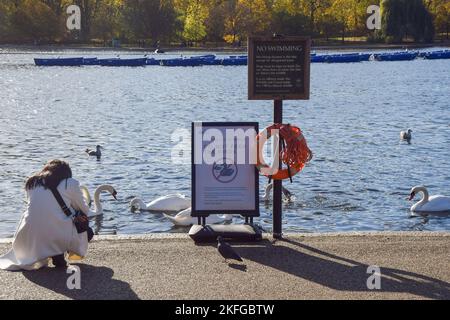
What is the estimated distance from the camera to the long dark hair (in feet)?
29.2

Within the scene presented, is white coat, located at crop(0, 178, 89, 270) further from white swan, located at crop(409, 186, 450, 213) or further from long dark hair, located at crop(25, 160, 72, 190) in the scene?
white swan, located at crop(409, 186, 450, 213)

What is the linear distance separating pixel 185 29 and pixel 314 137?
80.4 m

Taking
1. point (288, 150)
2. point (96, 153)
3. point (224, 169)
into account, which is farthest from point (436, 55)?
point (288, 150)

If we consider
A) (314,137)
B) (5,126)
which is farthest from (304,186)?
(5,126)

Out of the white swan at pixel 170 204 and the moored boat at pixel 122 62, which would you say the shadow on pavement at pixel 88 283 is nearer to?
the white swan at pixel 170 204

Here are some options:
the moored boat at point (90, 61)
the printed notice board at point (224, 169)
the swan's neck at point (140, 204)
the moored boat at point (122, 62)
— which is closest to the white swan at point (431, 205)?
the swan's neck at point (140, 204)

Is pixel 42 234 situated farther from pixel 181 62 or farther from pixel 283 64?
pixel 181 62

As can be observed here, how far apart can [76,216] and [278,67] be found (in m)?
3.15

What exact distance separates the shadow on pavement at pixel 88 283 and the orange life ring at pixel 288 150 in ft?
8.50

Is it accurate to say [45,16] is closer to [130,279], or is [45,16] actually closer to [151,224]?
[151,224]

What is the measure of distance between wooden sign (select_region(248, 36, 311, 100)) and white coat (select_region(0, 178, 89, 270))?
2.75 metres

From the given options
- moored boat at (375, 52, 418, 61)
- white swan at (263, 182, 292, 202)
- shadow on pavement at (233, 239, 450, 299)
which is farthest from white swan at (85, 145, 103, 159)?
moored boat at (375, 52, 418, 61)

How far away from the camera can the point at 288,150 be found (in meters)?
10.1

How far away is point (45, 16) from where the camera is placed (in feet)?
350
